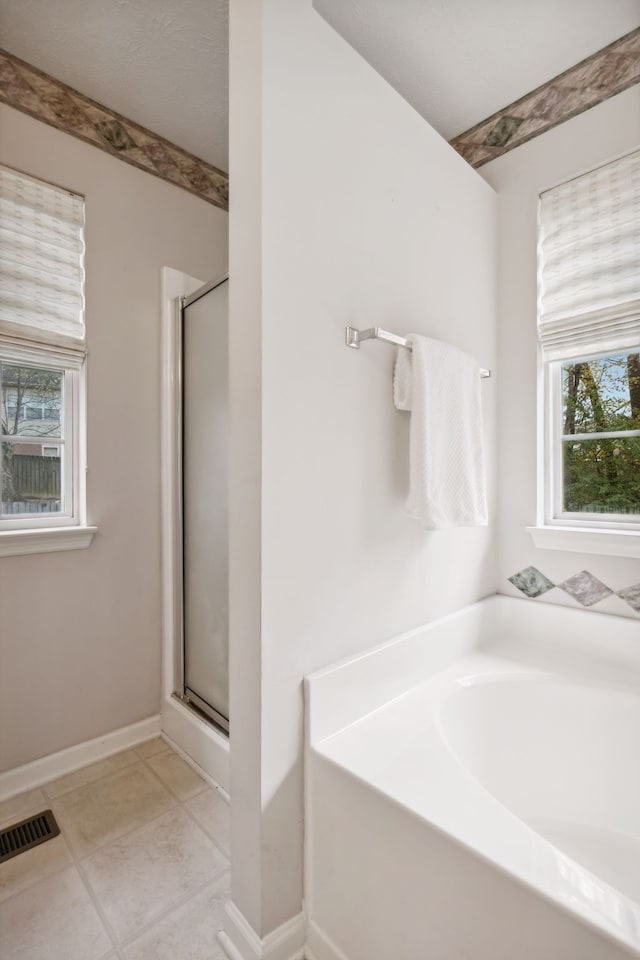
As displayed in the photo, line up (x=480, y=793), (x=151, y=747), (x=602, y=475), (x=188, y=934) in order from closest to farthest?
1. (x=480, y=793)
2. (x=188, y=934)
3. (x=602, y=475)
4. (x=151, y=747)

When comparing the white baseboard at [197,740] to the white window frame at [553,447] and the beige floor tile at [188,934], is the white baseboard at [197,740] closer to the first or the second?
the beige floor tile at [188,934]

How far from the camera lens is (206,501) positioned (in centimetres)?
181

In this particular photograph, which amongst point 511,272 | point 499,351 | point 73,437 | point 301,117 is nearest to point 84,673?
point 73,437

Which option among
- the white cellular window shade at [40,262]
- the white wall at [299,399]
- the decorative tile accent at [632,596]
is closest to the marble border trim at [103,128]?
the white cellular window shade at [40,262]

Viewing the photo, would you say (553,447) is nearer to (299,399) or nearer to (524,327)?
(524,327)

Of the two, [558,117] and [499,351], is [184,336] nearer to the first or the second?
[499,351]

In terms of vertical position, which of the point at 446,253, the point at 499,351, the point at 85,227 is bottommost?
the point at 499,351

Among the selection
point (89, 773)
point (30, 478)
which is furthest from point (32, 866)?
point (30, 478)

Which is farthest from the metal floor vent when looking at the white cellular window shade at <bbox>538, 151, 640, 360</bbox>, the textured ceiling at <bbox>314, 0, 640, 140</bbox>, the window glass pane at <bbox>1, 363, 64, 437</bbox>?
the textured ceiling at <bbox>314, 0, 640, 140</bbox>

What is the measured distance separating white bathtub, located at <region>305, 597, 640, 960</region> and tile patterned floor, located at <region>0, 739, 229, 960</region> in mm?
376

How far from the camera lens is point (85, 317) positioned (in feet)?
5.88

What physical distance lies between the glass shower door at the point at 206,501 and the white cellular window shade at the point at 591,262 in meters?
1.22

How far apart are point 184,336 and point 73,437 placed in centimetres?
62

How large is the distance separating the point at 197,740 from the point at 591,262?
2300 millimetres
